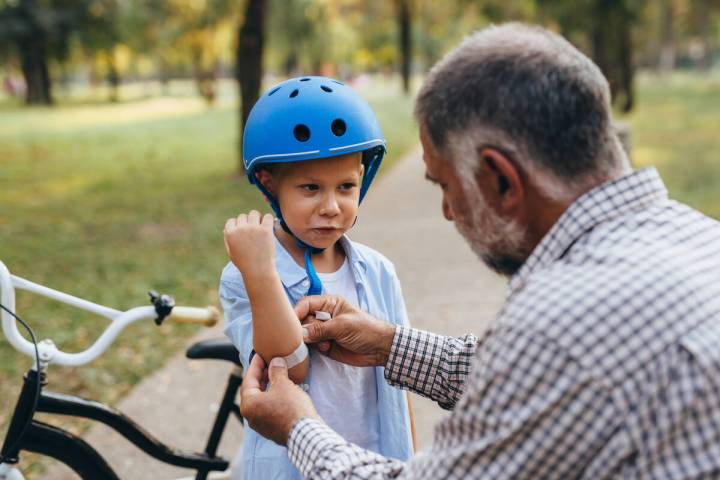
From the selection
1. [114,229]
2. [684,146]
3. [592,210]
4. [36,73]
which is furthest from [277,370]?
[36,73]

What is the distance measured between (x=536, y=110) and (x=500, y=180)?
16 cm

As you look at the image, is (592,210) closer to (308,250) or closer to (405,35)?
(308,250)

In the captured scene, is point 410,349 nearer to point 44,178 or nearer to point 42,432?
point 42,432

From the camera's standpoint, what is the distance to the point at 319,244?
7.63 feet

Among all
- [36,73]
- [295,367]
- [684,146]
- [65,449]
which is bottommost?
[36,73]

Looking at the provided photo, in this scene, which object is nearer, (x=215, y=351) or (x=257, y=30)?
(x=215, y=351)

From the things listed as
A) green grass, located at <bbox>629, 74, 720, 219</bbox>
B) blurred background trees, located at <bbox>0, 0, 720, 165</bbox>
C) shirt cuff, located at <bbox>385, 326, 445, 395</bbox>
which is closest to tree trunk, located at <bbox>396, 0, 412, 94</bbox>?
blurred background trees, located at <bbox>0, 0, 720, 165</bbox>

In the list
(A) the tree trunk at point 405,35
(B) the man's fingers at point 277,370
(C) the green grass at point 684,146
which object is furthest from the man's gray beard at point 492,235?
(A) the tree trunk at point 405,35

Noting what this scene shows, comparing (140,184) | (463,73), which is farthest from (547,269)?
(140,184)

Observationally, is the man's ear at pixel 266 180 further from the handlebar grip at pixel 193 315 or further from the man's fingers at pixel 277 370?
the man's fingers at pixel 277 370

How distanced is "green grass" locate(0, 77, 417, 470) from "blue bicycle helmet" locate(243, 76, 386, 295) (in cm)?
287

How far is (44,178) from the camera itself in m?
15.6

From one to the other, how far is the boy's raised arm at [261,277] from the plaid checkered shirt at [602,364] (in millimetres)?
604

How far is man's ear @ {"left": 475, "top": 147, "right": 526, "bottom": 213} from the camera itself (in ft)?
5.00
